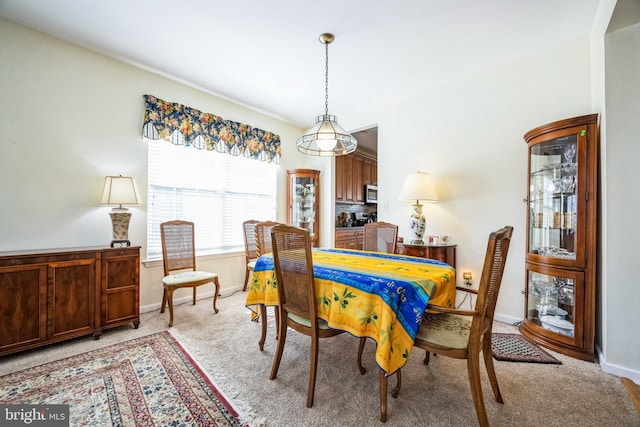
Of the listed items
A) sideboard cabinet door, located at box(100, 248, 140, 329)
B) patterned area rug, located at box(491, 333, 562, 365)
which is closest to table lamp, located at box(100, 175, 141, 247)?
sideboard cabinet door, located at box(100, 248, 140, 329)

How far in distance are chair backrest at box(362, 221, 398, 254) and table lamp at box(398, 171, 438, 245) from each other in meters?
0.49

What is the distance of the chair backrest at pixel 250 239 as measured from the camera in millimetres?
3762

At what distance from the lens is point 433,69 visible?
302 centimetres

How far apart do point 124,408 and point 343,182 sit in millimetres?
4261

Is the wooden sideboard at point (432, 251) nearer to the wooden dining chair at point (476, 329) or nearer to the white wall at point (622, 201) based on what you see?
the white wall at point (622, 201)

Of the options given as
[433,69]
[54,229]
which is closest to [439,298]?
[433,69]

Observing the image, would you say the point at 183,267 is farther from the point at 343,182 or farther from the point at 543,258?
the point at 543,258

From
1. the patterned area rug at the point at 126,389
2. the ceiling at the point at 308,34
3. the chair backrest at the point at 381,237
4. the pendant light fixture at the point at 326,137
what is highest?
the ceiling at the point at 308,34

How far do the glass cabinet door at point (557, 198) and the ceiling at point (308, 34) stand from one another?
41.3 inches

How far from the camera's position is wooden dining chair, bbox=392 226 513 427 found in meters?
1.28

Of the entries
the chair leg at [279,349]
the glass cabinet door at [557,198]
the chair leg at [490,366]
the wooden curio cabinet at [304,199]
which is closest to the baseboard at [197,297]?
the wooden curio cabinet at [304,199]

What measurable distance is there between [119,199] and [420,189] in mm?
3141

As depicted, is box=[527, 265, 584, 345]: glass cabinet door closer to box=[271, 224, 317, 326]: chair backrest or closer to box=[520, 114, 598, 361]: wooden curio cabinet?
box=[520, 114, 598, 361]: wooden curio cabinet

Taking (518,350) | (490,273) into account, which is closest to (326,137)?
(490,273)
